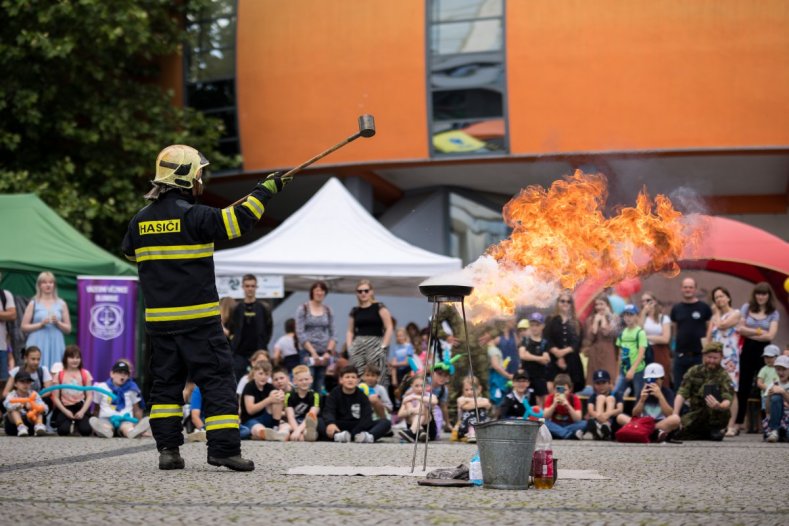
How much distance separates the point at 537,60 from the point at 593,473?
54.2 ft

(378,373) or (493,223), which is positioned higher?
(493,223)

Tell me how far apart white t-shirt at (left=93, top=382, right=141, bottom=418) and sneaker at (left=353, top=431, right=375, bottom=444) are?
276 centimetres

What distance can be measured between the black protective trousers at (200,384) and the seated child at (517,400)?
18.5 ft

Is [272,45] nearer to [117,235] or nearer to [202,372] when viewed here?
[117,235]

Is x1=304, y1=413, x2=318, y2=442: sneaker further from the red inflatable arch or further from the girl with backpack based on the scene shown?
the red inflatable arch

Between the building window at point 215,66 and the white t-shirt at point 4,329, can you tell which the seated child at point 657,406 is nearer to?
the white t-shirt at point 4,329

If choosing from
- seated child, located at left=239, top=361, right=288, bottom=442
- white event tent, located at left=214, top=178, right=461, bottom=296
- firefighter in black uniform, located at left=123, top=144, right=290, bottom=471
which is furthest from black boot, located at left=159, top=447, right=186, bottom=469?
white event tent, located at left=214, top=178, right=461, bottom=296

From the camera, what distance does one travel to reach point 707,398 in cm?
1272

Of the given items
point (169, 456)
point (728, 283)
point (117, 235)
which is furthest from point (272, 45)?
point (169, 456)

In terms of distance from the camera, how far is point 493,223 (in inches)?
1037

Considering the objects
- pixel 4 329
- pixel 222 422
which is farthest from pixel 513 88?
pixel 222 422

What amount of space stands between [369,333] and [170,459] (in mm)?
6249

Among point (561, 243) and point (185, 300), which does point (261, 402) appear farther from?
point (185, 300)

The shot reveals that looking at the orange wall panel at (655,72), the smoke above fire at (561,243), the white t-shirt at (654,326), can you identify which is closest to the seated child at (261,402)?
the smoke above fire at (561,243)
